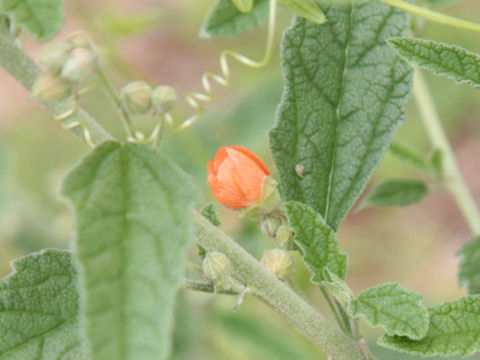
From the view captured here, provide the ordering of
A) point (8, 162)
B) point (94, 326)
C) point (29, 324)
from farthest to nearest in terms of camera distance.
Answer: point (8, 162)
point (29, 324)
point (94, 326)

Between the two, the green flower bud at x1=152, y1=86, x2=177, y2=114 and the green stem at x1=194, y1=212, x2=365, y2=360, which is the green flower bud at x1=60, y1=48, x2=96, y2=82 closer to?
the green flower bud at x1=152, y1=86, x2=177, y2=114

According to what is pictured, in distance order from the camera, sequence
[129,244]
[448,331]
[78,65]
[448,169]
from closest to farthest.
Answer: [129,244] < [78,65] < [448,331] < [448,169]

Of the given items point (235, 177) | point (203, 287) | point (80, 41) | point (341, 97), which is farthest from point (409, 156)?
point (80, 41)

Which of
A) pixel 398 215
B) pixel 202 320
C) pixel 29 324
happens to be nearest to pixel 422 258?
pixel 398 215

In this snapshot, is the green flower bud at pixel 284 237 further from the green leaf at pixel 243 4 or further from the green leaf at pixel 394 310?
the green leaf at pixel 243 4

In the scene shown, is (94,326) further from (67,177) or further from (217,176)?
(217,176)

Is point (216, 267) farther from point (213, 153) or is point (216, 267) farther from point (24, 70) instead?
point (213, 153)

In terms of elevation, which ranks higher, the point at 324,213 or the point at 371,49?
the point at 371,49
